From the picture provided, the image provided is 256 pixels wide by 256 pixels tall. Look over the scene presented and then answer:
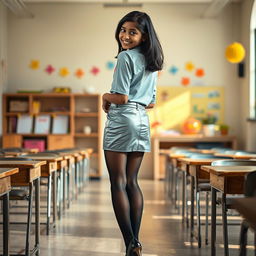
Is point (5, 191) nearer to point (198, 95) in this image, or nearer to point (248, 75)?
point (248, 75)

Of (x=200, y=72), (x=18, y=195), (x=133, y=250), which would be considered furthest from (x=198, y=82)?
(x=133, y=250)

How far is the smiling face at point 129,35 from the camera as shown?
3.02 meters

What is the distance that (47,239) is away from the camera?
421 cm

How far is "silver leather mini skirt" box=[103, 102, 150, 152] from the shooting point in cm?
297

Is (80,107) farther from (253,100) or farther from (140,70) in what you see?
(140,70)

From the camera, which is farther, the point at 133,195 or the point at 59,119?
the point at 59,119

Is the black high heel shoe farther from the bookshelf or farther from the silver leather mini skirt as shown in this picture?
the bookshelf

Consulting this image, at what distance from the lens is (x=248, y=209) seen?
1.44 metres

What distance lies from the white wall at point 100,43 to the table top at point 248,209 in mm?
9414

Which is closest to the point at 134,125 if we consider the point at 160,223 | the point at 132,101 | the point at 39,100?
the point at 132,101

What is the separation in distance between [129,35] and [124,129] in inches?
21.0

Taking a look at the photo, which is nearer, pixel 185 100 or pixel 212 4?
pixel 212 4

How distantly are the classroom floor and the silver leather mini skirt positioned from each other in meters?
1.03

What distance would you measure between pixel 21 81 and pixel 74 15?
1725 mm
